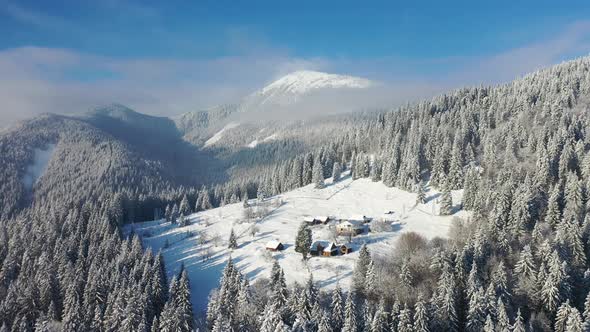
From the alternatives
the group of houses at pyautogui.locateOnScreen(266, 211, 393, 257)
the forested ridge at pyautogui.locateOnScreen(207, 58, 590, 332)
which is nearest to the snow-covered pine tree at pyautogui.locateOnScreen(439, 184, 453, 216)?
the forested ridge at pyautogui.locateOnScreen(207, 58, 590, 332)

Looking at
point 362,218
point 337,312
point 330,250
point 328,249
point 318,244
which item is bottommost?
point 337,312

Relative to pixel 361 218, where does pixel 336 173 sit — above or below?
above

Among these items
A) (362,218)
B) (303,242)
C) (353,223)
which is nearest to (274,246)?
(303,242)

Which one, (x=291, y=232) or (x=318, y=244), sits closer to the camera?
(x=318, y=244)

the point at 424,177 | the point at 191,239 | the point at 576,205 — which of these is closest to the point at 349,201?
the point at 424,177

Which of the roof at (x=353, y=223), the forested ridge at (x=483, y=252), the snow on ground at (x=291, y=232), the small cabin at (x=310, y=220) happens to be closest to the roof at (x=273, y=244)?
the snow on ground at (x=291, y=232)

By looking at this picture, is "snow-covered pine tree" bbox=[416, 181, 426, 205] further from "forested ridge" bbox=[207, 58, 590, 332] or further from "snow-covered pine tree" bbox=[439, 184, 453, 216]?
"snow-covered pine tree" bbox=[439, 184, 453, 216]

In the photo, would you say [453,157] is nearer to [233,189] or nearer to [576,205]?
[576,205]

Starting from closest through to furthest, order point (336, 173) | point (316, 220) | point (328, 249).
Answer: point (328, 249)
point (316, 220)
point (336, 173)

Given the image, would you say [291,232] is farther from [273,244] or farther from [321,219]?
[273,244]
